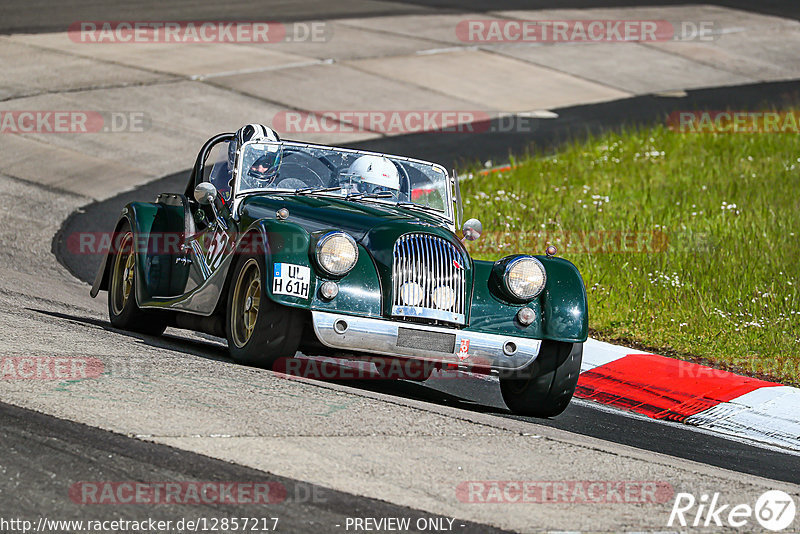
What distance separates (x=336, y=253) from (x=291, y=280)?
31 centimetres

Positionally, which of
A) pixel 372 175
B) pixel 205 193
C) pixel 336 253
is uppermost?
pixel 372 175

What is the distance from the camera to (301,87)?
20.3 m

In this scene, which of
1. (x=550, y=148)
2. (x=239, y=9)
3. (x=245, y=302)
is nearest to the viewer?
(x=245, y=302)

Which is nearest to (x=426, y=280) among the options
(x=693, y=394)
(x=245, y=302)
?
(x=245, y=302)

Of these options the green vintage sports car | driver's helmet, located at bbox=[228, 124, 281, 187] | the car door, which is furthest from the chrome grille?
driver's helmet, located at bbox=[228, 124, 281, 187]

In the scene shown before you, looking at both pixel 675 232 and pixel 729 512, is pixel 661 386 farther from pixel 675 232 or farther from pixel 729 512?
pixel 675 232

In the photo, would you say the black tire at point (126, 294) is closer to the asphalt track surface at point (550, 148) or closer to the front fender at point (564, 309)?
the asphalt track surface at point (550, 148)

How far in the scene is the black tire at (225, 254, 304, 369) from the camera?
23.1 ft

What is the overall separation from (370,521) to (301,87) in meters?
16.0

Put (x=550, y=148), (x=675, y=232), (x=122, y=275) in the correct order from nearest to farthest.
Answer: (x=122, y=275) → (x=675, y=232) → (x=550, y=148)

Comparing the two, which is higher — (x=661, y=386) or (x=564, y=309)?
(x=564, y=309)

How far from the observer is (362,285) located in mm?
7133

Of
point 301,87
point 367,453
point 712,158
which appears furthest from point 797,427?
point 301,87

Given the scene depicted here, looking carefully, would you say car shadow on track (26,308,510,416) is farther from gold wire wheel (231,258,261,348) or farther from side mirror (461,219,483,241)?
side mirror (461,219,483,241)
